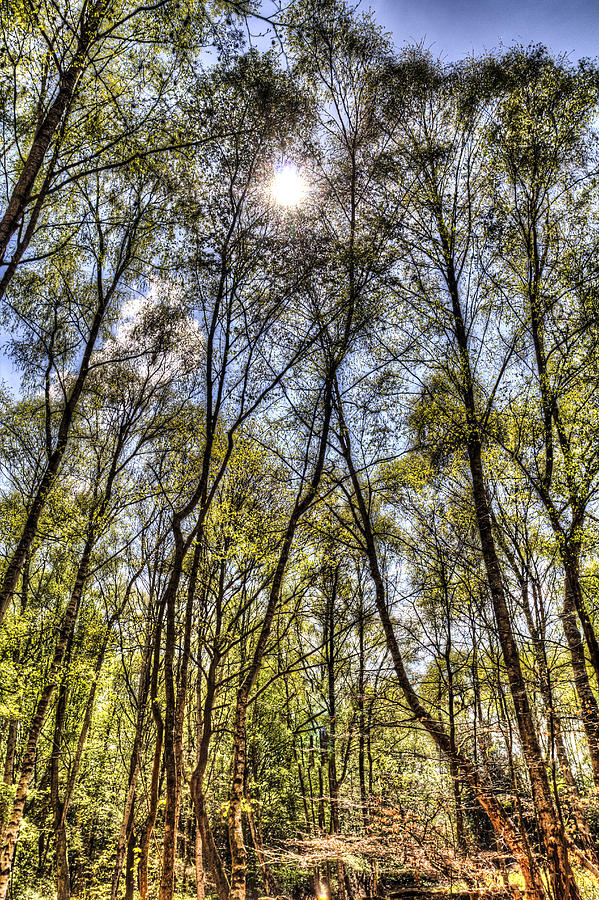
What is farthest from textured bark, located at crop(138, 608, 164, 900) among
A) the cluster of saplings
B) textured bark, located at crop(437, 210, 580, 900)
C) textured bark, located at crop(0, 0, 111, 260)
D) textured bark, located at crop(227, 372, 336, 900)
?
textured bark, located at crop(0, 0, 111, 260)

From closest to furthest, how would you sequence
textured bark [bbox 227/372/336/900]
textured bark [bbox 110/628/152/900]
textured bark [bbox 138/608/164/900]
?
textured bark [bbox 227/372/336/900] → textured bark [bbox 138/608/164/900] → textured bark [bbox 110/628/152/900]

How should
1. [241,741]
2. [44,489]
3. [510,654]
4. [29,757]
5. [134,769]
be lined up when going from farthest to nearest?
1. [134,769]
2. [44,489]
3. [29,757]
4. [241,741]
5. [510,654]

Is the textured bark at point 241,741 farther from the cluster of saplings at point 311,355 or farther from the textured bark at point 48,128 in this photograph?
the textured bark at point 48,128

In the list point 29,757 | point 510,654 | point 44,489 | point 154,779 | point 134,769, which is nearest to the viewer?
point 510,654

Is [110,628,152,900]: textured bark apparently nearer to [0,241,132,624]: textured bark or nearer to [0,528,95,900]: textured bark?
[0,528,95,900]: textured bark

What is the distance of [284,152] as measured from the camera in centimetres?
956

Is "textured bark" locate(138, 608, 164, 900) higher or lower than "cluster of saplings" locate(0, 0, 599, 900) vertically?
lower

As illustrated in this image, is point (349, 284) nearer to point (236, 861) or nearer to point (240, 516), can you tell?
point (240, 516)

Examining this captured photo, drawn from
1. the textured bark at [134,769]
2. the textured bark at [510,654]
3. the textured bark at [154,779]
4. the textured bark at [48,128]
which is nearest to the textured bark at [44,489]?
the textured bark at [154,779]

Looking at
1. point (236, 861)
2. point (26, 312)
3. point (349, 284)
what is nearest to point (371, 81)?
point (349, 284)

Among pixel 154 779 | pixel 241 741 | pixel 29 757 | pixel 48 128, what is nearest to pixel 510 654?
pixel 241 741

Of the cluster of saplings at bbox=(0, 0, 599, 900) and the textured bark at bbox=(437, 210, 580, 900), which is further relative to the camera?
the cluster of saplings at bbox=(0, 0, 599, 900)

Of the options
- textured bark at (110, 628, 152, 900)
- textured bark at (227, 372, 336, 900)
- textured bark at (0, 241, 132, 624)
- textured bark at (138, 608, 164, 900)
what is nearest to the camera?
textured bark at (227, 372, 336, 900)

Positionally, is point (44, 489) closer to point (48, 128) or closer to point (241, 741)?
point (241, 741)
